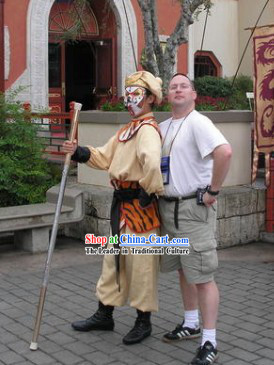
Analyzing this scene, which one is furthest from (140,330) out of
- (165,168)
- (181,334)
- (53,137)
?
(53,137)

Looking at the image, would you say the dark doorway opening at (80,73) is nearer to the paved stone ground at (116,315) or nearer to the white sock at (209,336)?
the paved stone ground at (116,315)

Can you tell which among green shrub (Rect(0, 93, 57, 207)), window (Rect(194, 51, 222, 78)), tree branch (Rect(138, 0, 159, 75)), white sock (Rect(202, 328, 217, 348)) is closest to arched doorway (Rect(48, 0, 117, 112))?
window (Rect(194, 51, 222, 78))

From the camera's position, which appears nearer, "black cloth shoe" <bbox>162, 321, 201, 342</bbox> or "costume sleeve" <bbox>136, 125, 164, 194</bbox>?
"costume sleeve" <bbox>136, 125, 164, 194</bbox>

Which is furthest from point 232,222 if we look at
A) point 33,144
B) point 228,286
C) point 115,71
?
point 115,71

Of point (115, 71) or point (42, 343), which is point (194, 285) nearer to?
point (42, 343)

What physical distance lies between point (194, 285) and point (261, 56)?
13.2 feet

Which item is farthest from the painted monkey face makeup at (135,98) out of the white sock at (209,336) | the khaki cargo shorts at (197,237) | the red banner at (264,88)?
the red banner at (264,88)

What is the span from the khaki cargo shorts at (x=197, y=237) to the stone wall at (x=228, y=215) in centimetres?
289

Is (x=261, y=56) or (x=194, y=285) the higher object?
(x=261, y=56)

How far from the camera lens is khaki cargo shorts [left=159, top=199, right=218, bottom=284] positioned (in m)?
3.96

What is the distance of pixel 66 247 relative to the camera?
713cm

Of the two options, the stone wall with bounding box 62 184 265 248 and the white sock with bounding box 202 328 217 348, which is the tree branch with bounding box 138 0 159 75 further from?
the white sock with bounding box 202 328 217 348

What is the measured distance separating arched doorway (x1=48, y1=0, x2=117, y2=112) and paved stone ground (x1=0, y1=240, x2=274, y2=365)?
10.4 metres

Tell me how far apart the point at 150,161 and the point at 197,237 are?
1.89 feet
